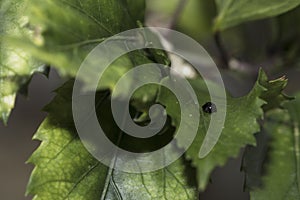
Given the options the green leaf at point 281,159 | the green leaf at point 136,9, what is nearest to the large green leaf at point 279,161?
the green leaf at point 281,159

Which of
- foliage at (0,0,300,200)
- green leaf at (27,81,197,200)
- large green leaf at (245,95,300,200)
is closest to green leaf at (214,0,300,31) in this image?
foliage at (0,0,300,200)

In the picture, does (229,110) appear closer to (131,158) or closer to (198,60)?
(131,158)

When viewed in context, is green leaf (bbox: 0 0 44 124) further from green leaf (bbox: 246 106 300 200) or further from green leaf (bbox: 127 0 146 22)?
green leaf (bbox: 246 106 300 200)

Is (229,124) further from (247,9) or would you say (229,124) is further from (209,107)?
(247,9)

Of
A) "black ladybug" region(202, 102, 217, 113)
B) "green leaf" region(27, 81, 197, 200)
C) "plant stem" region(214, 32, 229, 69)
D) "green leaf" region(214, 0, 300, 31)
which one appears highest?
"plant stem" region(214, 32, 229, 69)

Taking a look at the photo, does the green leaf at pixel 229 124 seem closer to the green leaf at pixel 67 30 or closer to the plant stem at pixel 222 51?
the green leaf at pixel 67 30

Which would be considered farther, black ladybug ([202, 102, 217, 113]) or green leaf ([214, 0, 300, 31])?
green leaf ([214, 0, 300, 31])

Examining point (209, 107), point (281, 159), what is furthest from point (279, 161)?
point (209, 107)
